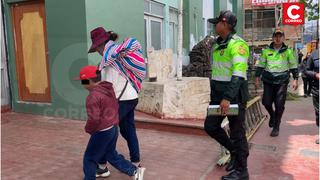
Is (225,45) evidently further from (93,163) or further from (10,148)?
(10,148)

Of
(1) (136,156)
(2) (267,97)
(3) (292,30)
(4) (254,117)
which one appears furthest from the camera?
(3) (292,30)

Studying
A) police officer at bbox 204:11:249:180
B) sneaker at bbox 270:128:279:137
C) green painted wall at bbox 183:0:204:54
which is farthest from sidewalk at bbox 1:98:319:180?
green painted wall at bbox 183:0:204:54

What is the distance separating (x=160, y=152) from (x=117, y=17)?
3.62 metres

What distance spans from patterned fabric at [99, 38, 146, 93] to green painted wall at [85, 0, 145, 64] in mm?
3036

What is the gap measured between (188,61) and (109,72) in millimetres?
9303

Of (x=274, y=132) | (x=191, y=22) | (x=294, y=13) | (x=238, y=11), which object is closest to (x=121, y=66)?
(x=274, y=132)

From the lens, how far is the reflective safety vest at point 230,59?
3.97m

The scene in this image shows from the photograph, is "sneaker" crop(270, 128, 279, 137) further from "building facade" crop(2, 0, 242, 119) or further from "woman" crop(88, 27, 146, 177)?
"building facade" crop(2, 0, 242, 119)

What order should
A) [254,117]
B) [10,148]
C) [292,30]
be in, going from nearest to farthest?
[10,148] < [254,117] < [292,30]

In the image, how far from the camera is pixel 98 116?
3.59 m

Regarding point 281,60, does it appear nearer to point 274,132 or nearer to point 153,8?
point 274,132

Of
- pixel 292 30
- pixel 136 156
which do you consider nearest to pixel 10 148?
pixel 136 156

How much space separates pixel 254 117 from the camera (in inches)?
285

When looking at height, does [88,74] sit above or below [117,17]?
below
